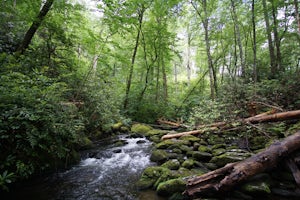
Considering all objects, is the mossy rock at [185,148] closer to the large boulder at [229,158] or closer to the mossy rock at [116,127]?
the large boulder at [229,158]

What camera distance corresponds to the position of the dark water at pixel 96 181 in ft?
10.6

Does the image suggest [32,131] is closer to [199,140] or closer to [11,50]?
[11,50]

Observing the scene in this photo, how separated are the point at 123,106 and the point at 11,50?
6.80 meters

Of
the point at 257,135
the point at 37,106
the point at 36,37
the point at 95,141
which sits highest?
the point at 36,37

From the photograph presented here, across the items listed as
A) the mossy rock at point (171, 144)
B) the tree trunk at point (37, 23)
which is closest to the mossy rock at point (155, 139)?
the mossy rock at point (171, 144)

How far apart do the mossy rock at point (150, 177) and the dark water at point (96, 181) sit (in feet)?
0.52

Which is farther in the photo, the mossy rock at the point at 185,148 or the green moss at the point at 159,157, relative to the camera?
the mossy rock at the point at 185,148

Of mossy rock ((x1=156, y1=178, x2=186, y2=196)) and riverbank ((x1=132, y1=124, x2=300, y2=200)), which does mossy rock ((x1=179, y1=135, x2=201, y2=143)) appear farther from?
mossy rock ((x1=156, y1=178, x2=186, y2=196))

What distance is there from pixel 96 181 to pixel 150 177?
1324 mm

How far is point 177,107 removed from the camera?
1241cm

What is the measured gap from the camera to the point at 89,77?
7000mm

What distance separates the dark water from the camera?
3244 millimetres

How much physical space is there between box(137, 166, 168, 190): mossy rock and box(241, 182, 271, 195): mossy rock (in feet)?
5.68

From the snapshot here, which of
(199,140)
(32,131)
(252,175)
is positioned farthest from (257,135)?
(32,131)
